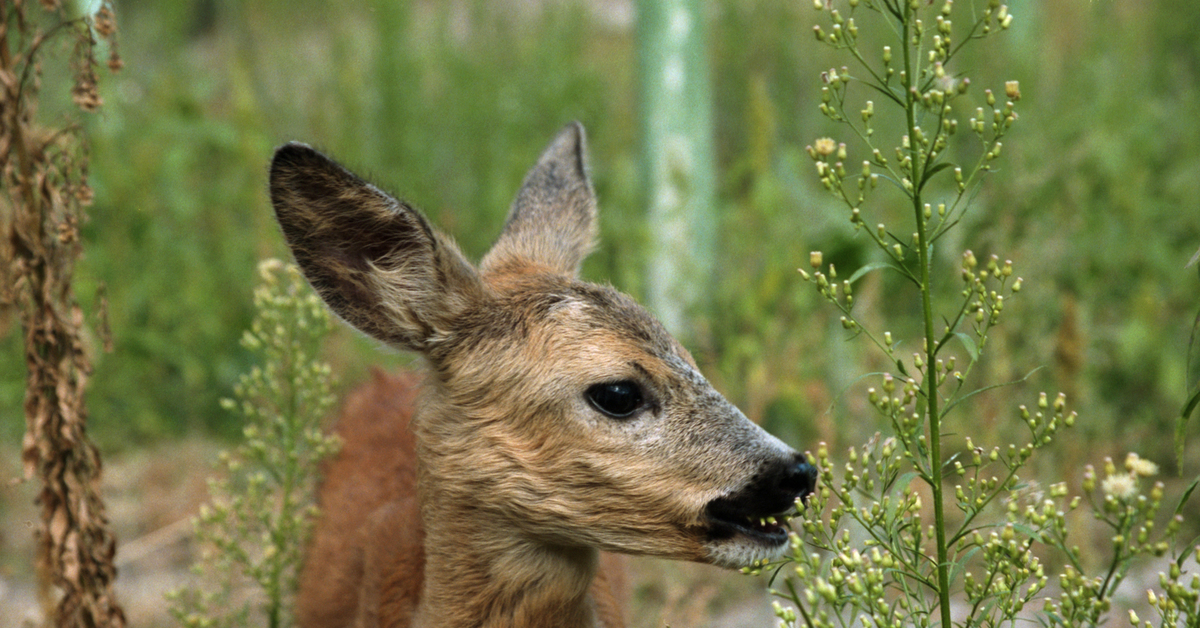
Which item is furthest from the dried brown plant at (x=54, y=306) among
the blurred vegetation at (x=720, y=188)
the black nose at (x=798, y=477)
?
the black nose at (x=798, y=477)

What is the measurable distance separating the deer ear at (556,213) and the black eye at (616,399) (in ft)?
2.81

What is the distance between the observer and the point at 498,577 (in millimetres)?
3000

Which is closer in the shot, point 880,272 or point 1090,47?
point 880,272

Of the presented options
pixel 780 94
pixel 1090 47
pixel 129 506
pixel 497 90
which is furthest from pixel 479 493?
pixel 1090 47

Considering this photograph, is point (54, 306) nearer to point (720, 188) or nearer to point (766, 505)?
point (766, 505)

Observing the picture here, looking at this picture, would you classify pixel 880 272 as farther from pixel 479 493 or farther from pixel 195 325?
pixel 195 325

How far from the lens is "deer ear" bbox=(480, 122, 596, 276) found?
376 centimetres

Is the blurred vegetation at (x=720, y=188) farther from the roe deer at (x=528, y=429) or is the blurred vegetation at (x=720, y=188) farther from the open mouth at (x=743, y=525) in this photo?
the open mouth at (x=743, y=525)

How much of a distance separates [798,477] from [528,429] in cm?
69

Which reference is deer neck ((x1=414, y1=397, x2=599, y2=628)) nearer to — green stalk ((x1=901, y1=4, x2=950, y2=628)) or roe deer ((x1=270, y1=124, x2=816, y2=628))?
roe deer ((x1=270, y1=124, x2=816, y2=628))

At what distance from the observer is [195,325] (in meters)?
6.36

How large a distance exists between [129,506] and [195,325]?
1.09 metres

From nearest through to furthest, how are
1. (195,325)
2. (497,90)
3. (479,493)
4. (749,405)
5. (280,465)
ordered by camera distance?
1. (479,493)
2. (280,465)
3. (749,405)
4. (195,325)
5. (497,90)

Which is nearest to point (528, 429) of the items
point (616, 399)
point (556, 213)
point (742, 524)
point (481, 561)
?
point (616, 399)
